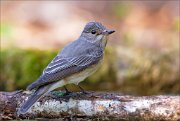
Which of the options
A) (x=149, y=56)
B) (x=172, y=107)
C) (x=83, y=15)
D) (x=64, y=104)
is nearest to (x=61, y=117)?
(x=64, y=104)

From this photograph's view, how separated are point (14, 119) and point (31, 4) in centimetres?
676

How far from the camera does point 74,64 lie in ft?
20.2

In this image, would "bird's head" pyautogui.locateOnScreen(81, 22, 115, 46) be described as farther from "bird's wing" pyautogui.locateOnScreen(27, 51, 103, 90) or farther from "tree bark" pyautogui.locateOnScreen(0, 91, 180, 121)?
"tree bark" pyautogui.locateOnScreen(0, 91, 180, 121)

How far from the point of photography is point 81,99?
5922 millimetres

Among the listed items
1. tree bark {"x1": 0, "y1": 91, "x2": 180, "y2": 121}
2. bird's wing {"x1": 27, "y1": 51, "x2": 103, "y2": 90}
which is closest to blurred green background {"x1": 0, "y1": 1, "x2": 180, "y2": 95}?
bird's wing {"x1": 27, "y1": 51, "x2": 103, "y2": 90}

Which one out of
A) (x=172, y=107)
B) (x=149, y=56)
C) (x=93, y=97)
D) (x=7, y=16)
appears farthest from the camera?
(x=7, y=16)

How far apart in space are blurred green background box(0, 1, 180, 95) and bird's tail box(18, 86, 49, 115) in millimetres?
2346

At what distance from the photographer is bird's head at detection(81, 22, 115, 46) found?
656 centimetres

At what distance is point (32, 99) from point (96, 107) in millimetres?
699

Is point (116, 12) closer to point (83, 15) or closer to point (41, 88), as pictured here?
point (83, 15)

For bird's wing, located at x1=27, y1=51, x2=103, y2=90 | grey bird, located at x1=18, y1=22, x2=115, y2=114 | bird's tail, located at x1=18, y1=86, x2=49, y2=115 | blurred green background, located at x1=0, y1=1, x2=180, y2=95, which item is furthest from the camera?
blurred green background, located at x1=0, y1=1, x2=180, y2=95

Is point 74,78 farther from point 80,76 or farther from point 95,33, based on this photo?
point 95,33

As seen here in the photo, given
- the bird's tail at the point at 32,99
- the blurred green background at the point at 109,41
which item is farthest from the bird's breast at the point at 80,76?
the blurred green background at the point at 109,41

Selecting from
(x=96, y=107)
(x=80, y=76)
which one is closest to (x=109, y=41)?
(x=80, y=76)
